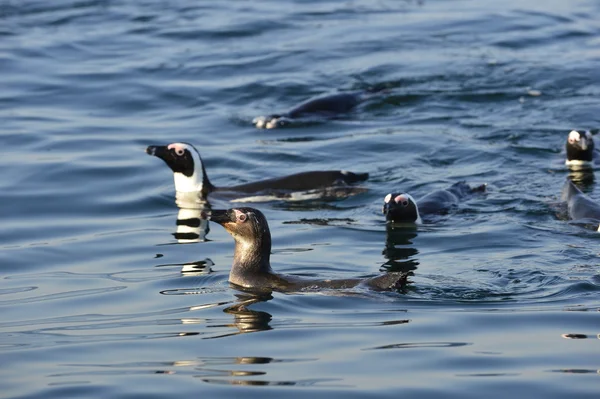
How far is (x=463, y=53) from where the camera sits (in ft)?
81.9

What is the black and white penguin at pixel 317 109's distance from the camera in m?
20.0

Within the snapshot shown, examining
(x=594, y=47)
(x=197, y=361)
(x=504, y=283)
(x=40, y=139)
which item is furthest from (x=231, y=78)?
(x=197, y=361)

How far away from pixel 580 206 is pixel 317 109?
706cm

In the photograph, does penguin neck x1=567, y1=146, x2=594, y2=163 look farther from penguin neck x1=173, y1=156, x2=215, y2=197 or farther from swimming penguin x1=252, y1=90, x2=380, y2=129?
penguin neck x1=173, y1=156, x2=215, y2=197

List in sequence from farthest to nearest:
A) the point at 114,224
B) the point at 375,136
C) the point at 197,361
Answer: the point at 375,136
the point at 114,224
the point at 197,361

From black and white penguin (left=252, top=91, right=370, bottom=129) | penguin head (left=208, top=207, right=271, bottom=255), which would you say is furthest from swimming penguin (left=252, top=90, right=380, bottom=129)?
penguin head (left=208, top=207, right=271, bottom=255)

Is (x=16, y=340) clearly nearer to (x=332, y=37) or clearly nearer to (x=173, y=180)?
(x=173, y=180)

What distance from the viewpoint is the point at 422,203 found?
15.0m

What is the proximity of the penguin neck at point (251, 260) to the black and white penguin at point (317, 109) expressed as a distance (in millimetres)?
8375

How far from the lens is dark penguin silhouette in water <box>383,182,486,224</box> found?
14258 mm

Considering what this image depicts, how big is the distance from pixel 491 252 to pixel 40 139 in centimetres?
910

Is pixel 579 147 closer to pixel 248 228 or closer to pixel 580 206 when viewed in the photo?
pixel 580 206

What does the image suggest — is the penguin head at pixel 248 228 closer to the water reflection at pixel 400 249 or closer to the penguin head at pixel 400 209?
the water reflection at pixel 400 249

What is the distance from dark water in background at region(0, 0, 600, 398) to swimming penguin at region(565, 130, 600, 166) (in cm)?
23
